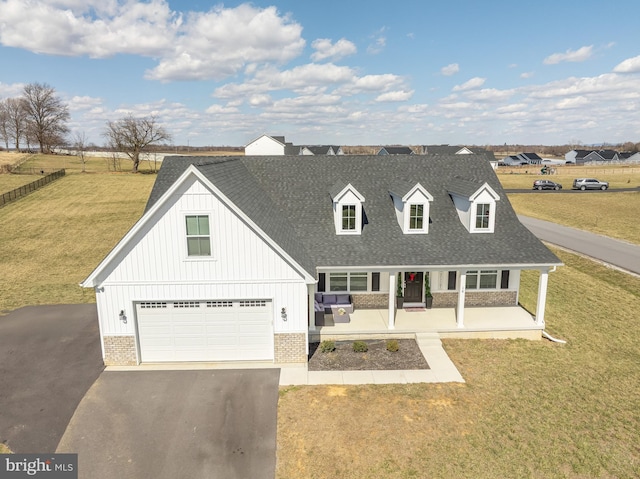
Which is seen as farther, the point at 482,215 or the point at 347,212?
the point at 482,215

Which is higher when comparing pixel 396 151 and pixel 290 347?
pixel 396 151

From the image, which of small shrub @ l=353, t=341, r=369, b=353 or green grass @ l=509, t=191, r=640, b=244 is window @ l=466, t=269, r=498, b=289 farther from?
green grass @ l=509, t=191, r=640, b=244

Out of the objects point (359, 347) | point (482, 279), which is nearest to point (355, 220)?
point (359, 347)

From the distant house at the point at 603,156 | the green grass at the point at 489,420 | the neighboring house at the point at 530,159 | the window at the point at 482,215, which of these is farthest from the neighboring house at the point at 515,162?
the green grass at the point at 489,420

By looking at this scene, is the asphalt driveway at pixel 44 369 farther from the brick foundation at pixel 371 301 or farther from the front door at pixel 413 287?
the front door at pixel 413 287

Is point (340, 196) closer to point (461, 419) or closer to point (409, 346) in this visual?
point (409, 346)

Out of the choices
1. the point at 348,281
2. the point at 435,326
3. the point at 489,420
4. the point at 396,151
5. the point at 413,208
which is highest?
the point at 396,151

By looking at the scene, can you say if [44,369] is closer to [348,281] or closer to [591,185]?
[348,281]
